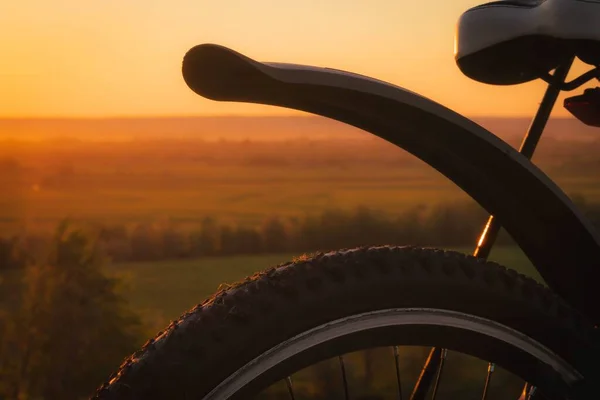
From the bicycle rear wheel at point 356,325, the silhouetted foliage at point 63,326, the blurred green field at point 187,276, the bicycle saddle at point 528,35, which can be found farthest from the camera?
the blurred green field at point 187,276

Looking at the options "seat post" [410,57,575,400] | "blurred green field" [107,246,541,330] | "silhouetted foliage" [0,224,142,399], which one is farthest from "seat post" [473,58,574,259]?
"blurred green field" [107,246,541,330]

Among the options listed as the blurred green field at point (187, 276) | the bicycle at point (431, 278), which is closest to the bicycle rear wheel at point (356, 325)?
the bicycle at point (431, 278)

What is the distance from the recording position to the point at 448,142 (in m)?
1.03

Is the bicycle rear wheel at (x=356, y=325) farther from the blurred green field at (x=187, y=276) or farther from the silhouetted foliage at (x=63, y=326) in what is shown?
the blurred green field at (x=187, y=276)

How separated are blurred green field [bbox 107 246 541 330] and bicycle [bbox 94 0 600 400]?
2462 millimetres

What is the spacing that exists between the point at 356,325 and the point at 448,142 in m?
0.31

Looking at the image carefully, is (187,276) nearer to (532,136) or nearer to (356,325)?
(532,136)

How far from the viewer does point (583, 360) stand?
1.04 metres

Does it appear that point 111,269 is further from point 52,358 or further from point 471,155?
point 471,155

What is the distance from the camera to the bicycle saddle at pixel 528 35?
1.13m

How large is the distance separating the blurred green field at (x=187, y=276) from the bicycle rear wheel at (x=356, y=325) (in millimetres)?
2497

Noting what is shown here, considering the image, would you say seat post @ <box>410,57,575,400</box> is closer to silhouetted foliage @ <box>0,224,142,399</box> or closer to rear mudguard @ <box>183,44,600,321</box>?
rear mudguard @ <box>183,44,600,321</box>

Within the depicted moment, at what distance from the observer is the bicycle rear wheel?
2.81 ft

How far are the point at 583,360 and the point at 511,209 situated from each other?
0.26 metres
